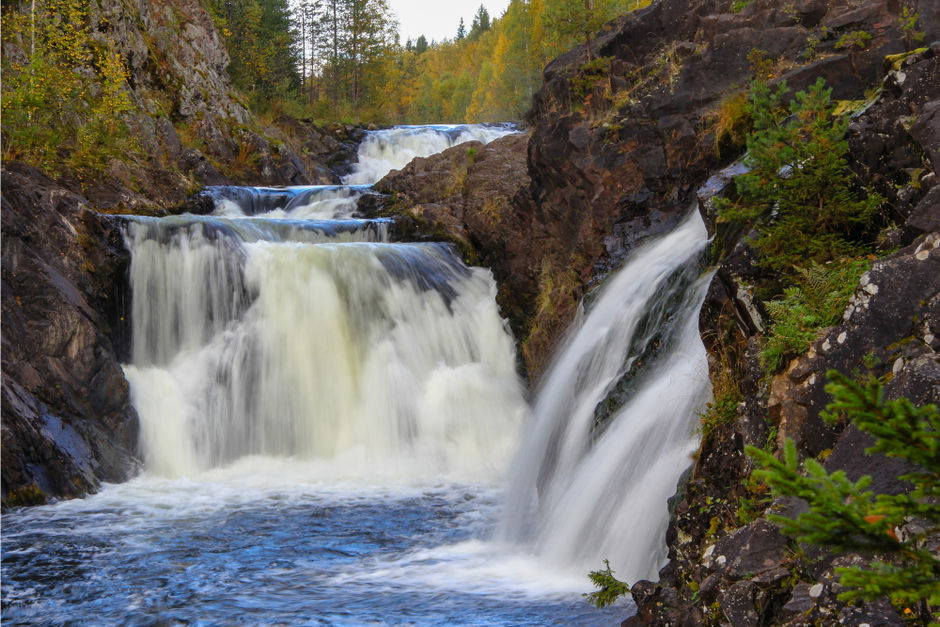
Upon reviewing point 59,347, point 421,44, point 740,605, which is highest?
point 421,44

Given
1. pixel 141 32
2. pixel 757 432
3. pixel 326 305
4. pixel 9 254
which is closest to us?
pixel 757 432

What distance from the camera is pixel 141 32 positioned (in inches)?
856

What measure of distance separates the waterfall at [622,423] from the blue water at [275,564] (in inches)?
17.2

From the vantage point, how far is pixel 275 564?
738 centimetres

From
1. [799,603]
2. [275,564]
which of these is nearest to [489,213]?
[275,564]

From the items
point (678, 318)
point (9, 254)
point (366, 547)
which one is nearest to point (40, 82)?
point (9, 254)

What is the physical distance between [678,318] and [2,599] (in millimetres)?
6761

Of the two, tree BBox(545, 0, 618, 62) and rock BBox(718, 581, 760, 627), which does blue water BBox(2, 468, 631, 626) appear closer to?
rock BBox(718, 581, 760, 627)

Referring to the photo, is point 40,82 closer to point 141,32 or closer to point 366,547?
point 141,32

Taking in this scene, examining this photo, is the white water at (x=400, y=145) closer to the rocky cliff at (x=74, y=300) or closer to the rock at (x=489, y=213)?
the rock at (x=489, y=213)

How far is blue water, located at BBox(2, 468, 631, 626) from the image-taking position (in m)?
6.12

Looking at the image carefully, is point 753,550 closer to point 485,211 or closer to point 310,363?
point 310,363

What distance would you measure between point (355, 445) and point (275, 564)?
4962mm

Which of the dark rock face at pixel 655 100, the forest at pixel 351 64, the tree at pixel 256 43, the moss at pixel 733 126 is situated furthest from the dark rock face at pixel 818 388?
the tree at pixel 256 43
